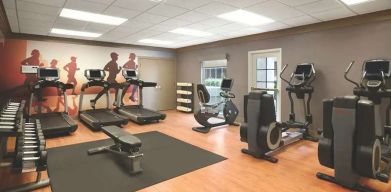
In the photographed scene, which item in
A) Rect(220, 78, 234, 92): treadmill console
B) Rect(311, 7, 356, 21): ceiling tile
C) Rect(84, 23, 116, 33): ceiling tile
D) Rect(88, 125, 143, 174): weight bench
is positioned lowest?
Rect(88, 125, 143, 174): weight bench

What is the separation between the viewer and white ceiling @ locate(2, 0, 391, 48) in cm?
354

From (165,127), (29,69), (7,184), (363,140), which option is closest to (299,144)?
(363,140)

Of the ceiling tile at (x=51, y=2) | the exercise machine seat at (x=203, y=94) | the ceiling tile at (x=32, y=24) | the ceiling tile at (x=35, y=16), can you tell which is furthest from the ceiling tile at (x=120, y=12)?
the exercise machine seat at (x=203, y=94)

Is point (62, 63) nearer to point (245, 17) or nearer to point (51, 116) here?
point (51, 116)

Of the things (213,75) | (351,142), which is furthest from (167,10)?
(213,75)

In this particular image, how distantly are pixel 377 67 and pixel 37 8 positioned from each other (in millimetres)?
5578

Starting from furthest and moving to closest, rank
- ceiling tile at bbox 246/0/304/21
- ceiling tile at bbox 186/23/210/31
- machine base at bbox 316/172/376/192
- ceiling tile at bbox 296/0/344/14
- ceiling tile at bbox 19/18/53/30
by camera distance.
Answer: ceiling tile at bbox 186/23/210/31 → ceiling tile at bbox 19/18/53/30 → ceiling tile at bbox 246/0/304/21 → ceiling tile at bbox 296/0/344/14 → machine base at bbox 316/172/376/192

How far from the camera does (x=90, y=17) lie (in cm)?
437

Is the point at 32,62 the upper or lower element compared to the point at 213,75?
upper

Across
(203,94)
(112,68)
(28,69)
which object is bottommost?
(203,94)

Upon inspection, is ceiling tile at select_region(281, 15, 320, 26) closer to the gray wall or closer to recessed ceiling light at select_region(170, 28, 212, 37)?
the gray wall

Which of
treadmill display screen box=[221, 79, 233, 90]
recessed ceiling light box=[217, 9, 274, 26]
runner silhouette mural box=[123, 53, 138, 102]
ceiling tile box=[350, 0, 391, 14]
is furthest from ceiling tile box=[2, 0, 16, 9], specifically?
ceiling tile box=[350, 0, 391, 14]

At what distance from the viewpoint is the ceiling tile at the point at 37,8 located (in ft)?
11.8

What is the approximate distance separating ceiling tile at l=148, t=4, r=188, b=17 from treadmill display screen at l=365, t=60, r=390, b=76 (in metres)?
3.12
